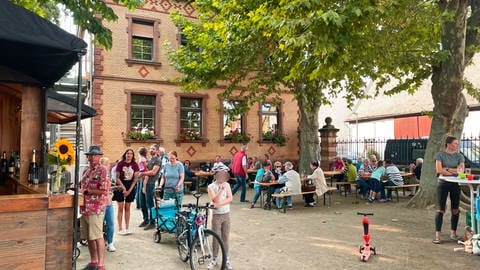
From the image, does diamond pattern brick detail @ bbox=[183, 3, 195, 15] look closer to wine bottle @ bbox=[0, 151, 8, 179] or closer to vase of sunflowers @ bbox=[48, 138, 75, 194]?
wine bottle @ bbox=[0, 151, 8, 179]

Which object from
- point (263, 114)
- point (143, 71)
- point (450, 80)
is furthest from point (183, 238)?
point (263, 114)

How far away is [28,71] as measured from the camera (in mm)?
4305

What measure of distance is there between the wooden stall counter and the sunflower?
671 mm

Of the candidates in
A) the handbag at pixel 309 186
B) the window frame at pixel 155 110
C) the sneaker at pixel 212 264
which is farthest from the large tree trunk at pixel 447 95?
the window frame at pixel 155 110

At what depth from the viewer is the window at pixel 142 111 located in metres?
17.5

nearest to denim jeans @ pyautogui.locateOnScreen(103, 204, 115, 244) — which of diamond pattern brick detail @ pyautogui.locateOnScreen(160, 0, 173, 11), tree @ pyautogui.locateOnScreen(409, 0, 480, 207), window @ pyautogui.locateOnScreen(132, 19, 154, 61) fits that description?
A: tree @ pyautogui.locateOnScreen(409, 0, 480, 207)

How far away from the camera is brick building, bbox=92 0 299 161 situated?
16.8 meters

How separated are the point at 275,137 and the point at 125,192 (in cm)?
1392

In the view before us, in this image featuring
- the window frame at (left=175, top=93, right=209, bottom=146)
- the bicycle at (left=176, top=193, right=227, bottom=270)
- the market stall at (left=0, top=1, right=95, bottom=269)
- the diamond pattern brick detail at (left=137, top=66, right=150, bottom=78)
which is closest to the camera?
the market stall at (left=0, top=1, right=95, bottom=269)

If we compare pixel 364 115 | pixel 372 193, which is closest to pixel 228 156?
pixel 372 193

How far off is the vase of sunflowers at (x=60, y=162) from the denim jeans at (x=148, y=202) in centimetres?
416

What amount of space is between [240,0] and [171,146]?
29.0 feet

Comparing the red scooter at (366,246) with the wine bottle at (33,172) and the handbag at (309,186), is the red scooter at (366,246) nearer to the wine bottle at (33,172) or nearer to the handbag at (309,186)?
the wine bottle at (33,172)

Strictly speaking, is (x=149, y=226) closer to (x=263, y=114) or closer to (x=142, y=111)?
(x=142, y=111)
